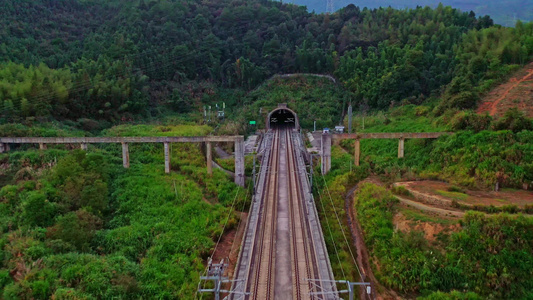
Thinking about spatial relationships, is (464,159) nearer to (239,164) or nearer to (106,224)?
(239,164)

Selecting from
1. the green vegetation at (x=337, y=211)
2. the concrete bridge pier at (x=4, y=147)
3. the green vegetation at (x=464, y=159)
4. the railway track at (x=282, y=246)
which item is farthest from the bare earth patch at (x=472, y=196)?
the concrete bridge pier at (x=4, y=147)

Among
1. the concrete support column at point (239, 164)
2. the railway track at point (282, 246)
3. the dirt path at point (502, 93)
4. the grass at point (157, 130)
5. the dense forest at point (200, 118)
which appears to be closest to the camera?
the railway track at point (282, 246)

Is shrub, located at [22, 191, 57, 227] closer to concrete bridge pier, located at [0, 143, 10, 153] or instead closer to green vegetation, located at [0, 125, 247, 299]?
green vegetation, located at [0, 125, 247, 299]

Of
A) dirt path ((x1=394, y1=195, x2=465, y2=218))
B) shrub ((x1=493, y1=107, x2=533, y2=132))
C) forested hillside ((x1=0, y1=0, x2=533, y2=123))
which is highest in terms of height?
forested hillside ((x1=0, y1=0, x2=533, y2=123))

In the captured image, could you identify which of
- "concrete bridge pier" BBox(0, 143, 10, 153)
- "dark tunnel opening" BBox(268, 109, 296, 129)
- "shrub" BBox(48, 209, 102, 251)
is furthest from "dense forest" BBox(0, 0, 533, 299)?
"dark tunnel opening" BBox(268, 109, 296, 129)

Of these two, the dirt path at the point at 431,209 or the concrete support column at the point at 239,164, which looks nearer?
the dirt path at the point at 431,209

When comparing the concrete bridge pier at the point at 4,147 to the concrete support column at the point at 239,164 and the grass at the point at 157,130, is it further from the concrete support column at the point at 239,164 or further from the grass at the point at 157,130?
the concrete support column at the point at 239,164
